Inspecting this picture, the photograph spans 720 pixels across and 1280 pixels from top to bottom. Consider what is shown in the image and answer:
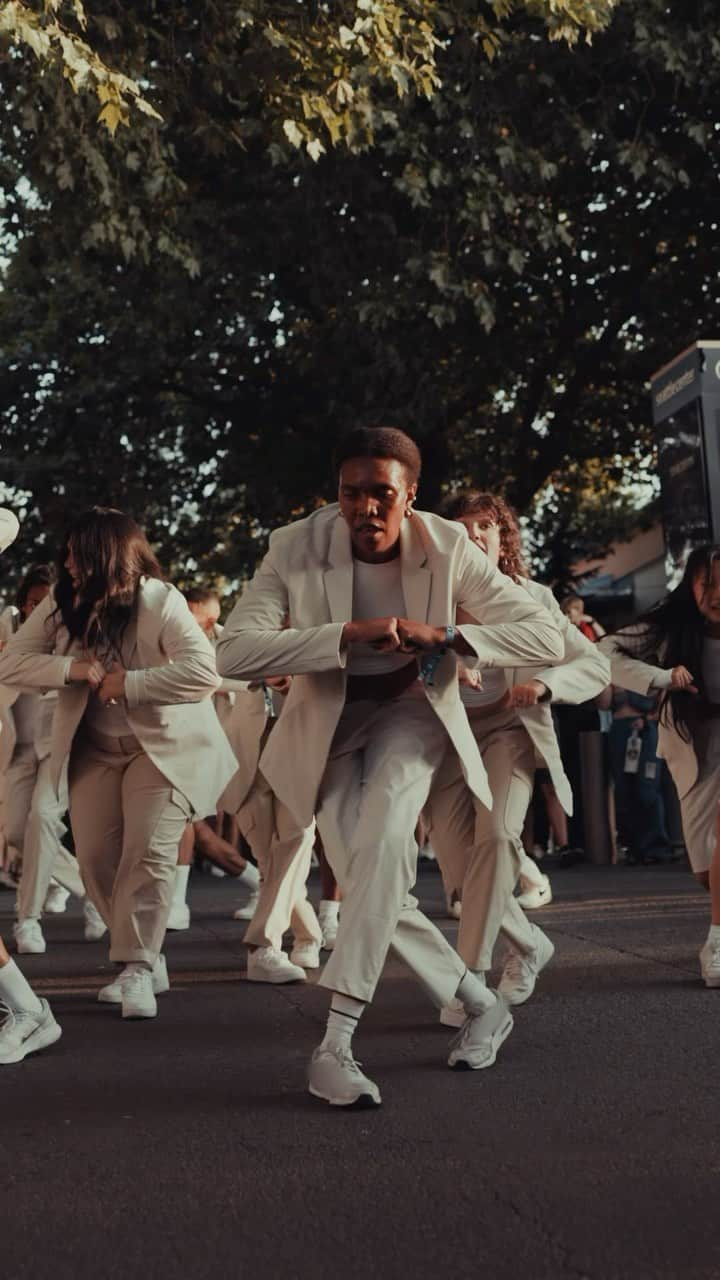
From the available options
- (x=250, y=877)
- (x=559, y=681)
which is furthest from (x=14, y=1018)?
(x=250, y=877)

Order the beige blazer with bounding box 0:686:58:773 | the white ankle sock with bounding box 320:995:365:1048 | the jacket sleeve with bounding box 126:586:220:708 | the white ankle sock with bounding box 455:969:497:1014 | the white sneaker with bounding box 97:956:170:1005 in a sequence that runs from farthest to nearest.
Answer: the beige blazer with bounding box 0:686:58:773 < the white sneaker with bounding box 97:956:170:1005 < the jacket sleeve with bounding box 126:586:220:708 < the white ankle sock with bounding box 455:969:497:1014 < the white ankle sock with bounding box 320:995:365:1048

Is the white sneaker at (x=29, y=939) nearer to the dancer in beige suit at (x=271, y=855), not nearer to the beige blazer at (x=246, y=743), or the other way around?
the beige blazer at (x=246, y=743)

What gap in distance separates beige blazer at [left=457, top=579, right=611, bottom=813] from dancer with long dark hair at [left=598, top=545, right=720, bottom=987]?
1.28 ft

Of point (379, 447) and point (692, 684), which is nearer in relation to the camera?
point (379, 447)

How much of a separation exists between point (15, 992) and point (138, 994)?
1103mm

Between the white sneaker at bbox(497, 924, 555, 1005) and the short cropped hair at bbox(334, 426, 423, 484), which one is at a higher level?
the short cropped hair at bbox(334, 426, 423, 484)

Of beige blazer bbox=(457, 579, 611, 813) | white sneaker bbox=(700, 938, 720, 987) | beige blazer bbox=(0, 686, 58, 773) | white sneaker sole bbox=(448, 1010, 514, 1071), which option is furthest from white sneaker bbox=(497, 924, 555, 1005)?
beige blazer bbox=(0, 686, 58, 773)

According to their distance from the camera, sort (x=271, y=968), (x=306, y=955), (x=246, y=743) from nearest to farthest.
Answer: (x=271, y=968)
(x=306, y=955)
(x=246, y=743)

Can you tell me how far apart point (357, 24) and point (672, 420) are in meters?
3.71

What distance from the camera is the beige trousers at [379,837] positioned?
497 cm

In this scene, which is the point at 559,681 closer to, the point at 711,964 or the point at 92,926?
the point at 711,964

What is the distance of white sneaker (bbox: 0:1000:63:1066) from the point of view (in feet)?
18.9

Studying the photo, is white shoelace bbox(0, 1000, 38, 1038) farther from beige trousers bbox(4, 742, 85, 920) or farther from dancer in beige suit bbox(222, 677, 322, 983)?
beige trousers bbox(4, 742, 85, 920)

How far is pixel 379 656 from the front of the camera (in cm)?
544
